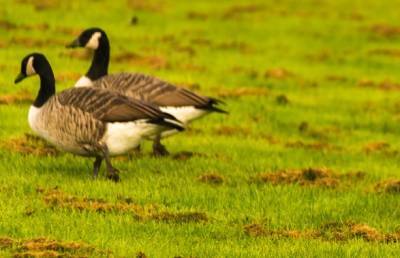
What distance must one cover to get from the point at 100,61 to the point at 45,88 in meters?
3.59

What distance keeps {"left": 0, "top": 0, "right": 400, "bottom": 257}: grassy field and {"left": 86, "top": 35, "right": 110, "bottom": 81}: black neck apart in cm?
196

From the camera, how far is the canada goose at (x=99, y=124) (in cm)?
1575

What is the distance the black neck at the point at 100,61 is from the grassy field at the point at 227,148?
6.43 ft

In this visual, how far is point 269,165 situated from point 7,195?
6.54 m

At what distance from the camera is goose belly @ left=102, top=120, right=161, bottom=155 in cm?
1575

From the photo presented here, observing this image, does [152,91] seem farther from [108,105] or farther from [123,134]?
[123,134]

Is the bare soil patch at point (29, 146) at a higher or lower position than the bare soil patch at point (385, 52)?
lower

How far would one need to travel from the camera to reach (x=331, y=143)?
2311cm

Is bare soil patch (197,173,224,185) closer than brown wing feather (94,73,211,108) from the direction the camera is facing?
Yes

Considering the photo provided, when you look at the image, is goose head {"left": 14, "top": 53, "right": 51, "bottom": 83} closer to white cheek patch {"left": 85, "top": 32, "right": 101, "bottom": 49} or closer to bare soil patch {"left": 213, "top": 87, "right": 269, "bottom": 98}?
white cheek patch {"left": 85, "top": 32, "right": 101, "bottom": 49}

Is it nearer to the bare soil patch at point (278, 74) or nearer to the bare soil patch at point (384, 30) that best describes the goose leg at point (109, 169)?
the bare soil patch at point (278, 74)

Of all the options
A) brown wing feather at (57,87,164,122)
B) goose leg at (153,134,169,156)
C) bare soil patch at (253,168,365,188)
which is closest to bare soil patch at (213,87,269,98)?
goose leg at (153,134,169,156)

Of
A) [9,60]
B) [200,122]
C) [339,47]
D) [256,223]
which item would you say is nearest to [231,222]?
[256,223]

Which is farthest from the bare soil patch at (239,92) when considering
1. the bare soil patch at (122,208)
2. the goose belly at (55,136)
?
the bare soil patch at (122,208)
